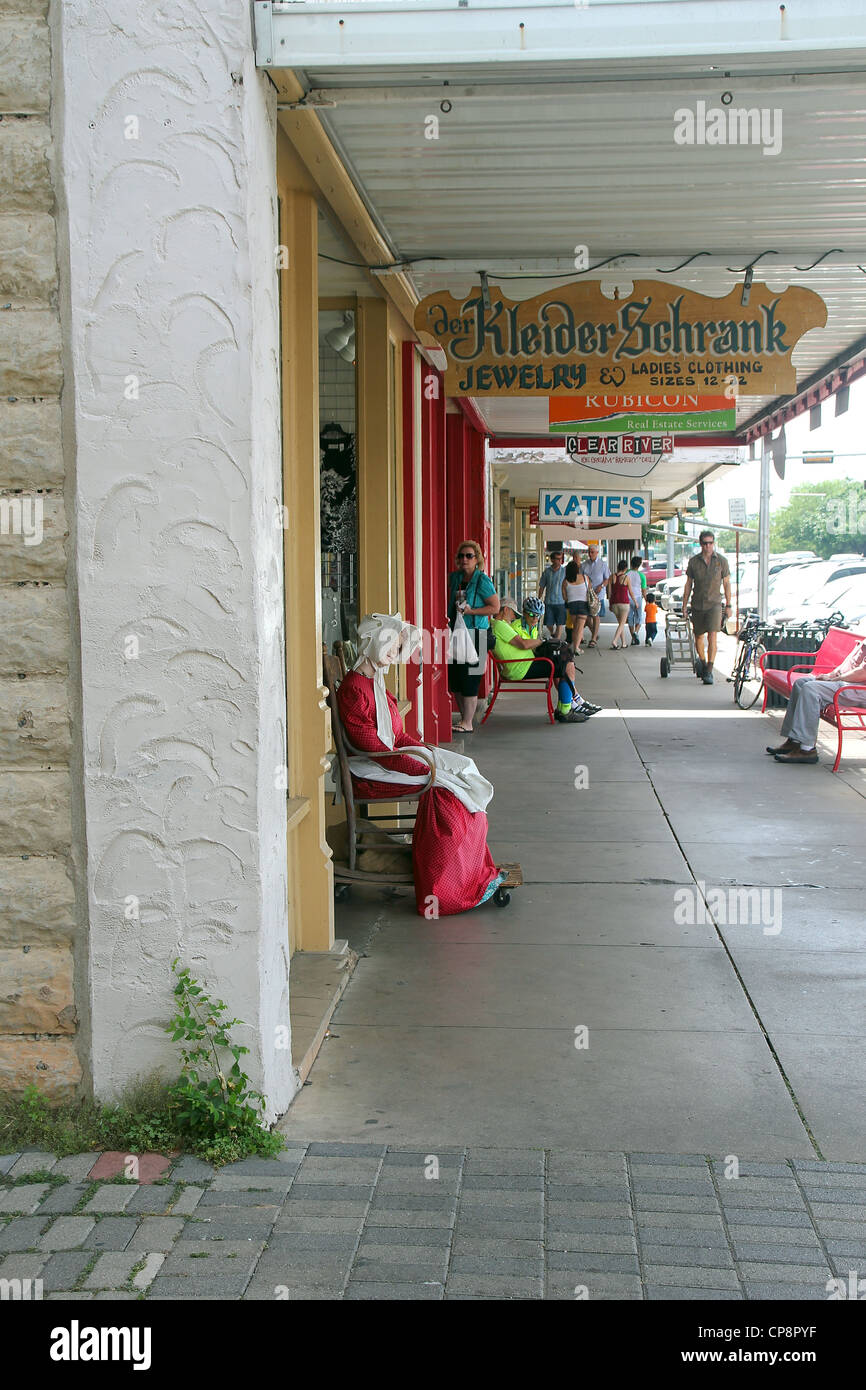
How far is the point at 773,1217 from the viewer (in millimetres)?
3385

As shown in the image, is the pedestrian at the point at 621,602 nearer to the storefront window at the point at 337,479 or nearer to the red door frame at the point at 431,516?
the red door frame at the point at 431,516

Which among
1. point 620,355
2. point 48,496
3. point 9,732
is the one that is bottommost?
point 9,732

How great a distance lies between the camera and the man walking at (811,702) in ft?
33.2

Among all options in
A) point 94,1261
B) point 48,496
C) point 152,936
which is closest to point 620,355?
point 48,496

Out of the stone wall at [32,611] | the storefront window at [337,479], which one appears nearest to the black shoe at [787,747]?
the storefront window at [337,479]

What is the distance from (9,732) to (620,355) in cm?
415

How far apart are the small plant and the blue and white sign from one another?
16.3 meters

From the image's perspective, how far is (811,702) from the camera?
10305mm

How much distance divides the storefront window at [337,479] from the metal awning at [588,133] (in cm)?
66

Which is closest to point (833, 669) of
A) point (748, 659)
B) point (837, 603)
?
point (748, 659)

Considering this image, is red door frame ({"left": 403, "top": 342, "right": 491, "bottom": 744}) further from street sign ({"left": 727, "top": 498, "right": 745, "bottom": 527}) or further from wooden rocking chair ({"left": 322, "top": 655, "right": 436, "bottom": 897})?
street sign ({"left": 727, "top": 498, "right": 745, "bottom": 527})

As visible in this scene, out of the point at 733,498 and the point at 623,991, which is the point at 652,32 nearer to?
the point at 623,991

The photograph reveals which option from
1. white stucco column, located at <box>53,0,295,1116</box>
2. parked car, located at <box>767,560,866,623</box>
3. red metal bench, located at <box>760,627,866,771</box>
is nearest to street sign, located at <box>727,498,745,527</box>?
parked car, located at <box>767,560,866,623</box>

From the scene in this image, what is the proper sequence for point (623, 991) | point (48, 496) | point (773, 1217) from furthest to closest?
point (623, 991) < point (48, 496) < point (773, 1217)
